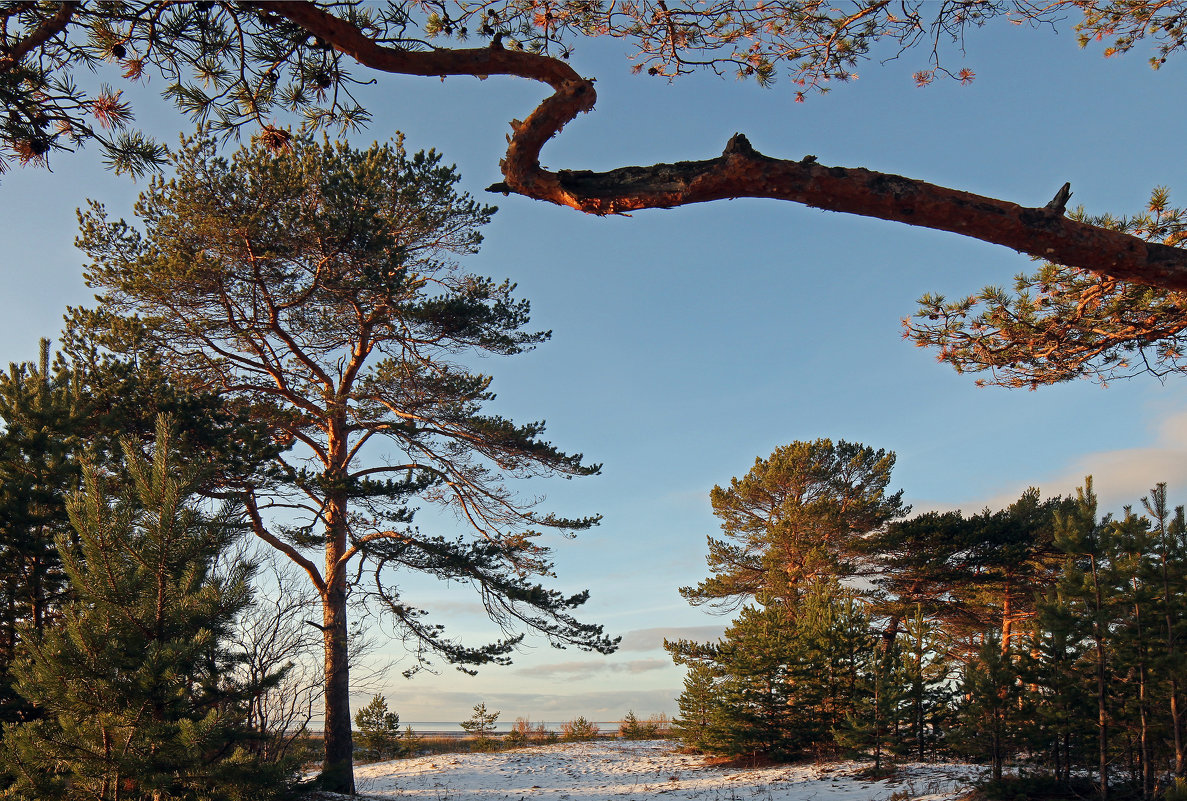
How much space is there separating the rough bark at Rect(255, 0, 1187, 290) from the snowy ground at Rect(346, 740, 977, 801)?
848 centimetres

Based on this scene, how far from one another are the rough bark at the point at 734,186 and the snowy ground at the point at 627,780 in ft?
27.8

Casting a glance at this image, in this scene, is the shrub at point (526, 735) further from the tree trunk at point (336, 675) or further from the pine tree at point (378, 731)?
the tree trunk at point (336, 675)

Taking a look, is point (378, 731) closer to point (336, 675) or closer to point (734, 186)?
point (336, 675)

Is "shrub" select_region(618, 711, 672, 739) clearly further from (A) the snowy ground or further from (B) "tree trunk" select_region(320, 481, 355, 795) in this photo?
(B) "tree trunk" select_region(320, 481, 355, 795)

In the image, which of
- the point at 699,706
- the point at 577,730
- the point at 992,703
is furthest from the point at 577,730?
the point at 992,703

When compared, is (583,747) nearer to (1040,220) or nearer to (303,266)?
(303,266)

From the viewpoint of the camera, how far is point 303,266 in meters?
12.4

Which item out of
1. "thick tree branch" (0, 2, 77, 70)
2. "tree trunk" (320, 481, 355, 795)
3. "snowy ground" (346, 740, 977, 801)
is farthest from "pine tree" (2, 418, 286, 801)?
"snowy ground" (346, 740, 977, 801)

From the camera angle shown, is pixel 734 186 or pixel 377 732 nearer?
pixel 734 186

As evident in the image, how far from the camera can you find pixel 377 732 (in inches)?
853

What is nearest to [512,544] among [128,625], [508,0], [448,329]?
[448,329]

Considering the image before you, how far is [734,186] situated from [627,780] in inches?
563

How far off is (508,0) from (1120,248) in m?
4.28

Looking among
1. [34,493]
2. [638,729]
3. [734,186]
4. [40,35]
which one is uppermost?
[40,35]
